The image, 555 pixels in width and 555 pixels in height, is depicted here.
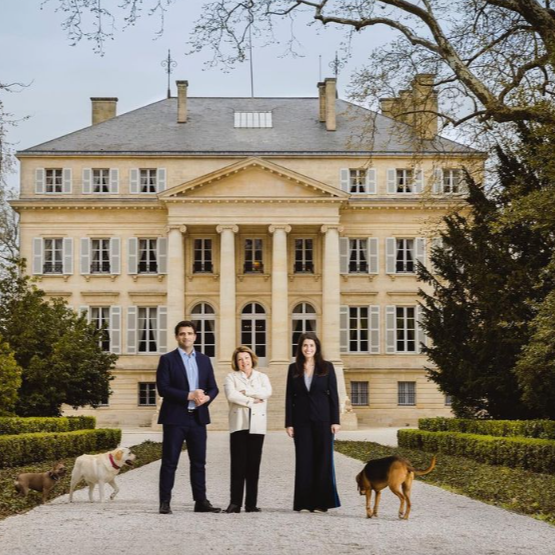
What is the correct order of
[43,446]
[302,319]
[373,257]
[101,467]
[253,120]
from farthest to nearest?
1. [253,120]
2. [373,257]
3. [302,319]
4. [43,446]
5. [101,467]

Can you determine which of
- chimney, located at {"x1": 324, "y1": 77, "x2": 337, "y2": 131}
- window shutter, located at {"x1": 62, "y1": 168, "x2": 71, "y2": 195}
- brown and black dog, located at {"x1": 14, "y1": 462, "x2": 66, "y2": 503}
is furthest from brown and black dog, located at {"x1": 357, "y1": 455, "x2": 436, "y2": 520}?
chimney, located at {"x1": 324, "y1": 77, "x2": 337, "y2": 131}

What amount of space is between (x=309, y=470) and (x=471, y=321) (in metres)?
16.6

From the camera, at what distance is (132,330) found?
55.3m

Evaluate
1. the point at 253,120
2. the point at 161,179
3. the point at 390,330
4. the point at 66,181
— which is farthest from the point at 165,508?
the point at 253,120

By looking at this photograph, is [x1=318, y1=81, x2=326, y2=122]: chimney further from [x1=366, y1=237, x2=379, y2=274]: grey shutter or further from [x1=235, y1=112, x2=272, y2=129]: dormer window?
[x1=366, y1=237, x2=379, y2=274]: grey shutter

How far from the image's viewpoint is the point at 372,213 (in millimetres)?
56156

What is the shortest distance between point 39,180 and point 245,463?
46.2 metres

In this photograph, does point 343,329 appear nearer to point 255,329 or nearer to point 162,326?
point 255,329

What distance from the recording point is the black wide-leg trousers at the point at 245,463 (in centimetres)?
1189

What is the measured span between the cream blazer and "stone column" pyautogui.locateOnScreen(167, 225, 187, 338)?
1656 inches

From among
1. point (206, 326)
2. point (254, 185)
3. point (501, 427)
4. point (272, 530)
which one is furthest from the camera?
point (206, 326)

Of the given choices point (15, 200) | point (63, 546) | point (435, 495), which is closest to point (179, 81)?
point (15, 200)

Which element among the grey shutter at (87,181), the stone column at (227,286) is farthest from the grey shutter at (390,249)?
the grey shutter at (87,181)

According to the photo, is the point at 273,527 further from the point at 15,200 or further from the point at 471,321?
the point at 15,200
